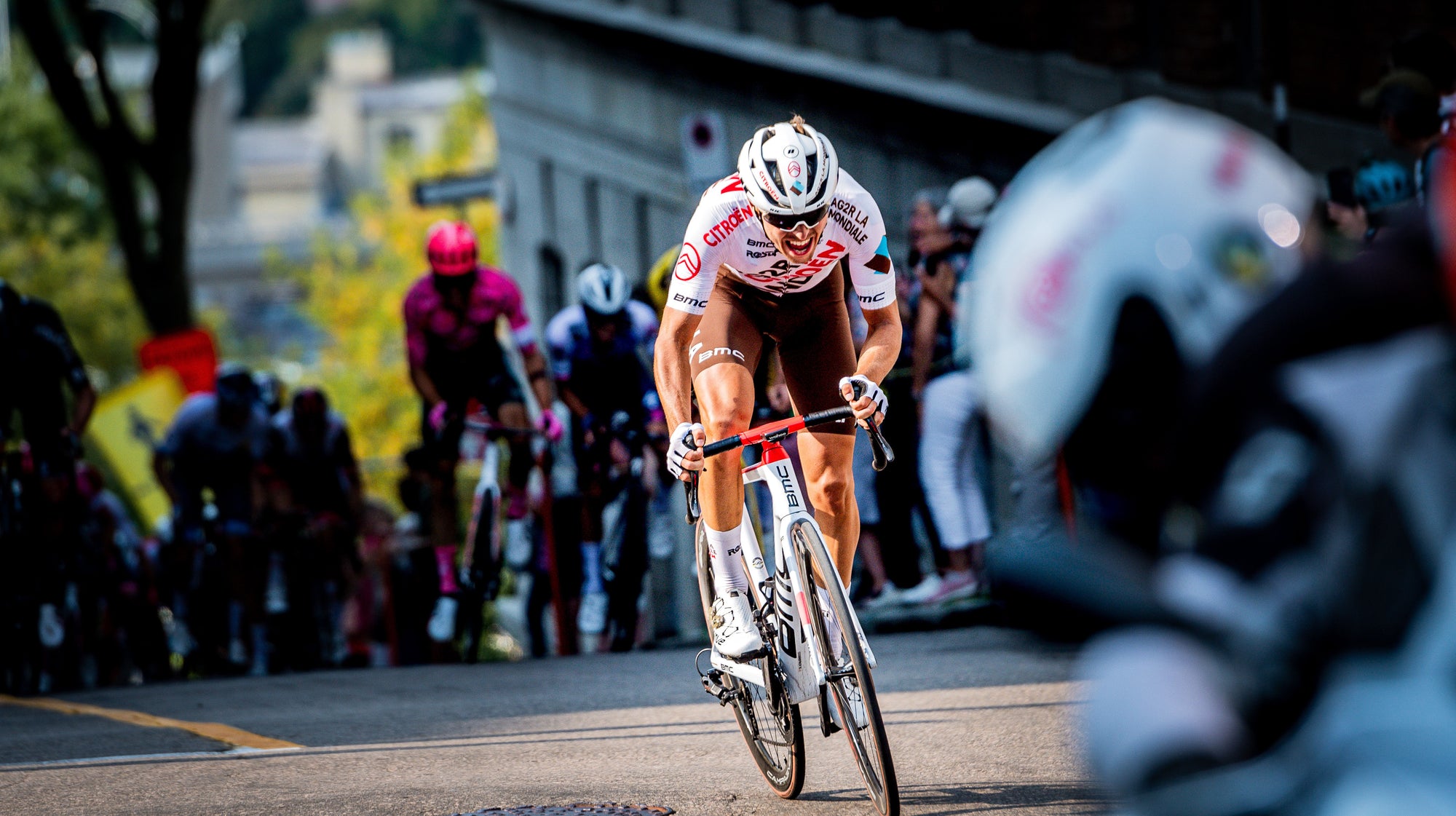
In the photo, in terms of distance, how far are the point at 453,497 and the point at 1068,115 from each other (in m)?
6.85

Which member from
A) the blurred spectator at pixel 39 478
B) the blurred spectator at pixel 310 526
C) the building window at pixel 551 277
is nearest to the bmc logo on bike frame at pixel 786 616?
the blurred spectator at pixel 39 478

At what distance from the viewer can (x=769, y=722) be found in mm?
5660

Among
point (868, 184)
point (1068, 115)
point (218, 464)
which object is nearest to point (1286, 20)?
point (1068, 115)

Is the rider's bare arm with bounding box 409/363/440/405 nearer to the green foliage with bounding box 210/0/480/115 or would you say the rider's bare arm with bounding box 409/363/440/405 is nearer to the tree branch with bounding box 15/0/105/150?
the tree branch with bounding box 15/0/105/150

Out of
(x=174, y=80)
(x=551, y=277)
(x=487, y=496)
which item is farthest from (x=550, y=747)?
(x=551, y=277)

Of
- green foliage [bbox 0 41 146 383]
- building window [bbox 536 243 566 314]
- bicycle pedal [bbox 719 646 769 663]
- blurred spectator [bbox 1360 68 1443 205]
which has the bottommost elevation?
bicycle pedal [bbox 719 646 769 663]

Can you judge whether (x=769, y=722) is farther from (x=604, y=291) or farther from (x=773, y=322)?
(x=604, y=291)

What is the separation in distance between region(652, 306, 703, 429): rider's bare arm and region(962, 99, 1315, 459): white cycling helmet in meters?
3.43

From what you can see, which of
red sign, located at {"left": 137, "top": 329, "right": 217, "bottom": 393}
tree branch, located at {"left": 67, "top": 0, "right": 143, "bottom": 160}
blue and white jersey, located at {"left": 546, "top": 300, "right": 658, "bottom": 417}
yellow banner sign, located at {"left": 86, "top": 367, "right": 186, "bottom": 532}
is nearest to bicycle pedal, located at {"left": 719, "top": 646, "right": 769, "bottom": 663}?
blue and white jersey, located at {"left": 546, "top": 300, "right": 658, "bottom": 417}

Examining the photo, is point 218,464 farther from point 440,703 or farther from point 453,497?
point 440,703

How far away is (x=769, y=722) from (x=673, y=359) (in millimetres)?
1194

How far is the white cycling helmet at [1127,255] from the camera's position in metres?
2.27

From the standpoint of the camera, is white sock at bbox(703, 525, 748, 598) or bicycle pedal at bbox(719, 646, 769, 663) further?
white sock at bbox(703, 525, 748, 598)

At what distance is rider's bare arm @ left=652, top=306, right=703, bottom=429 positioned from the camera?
5.85 meters
